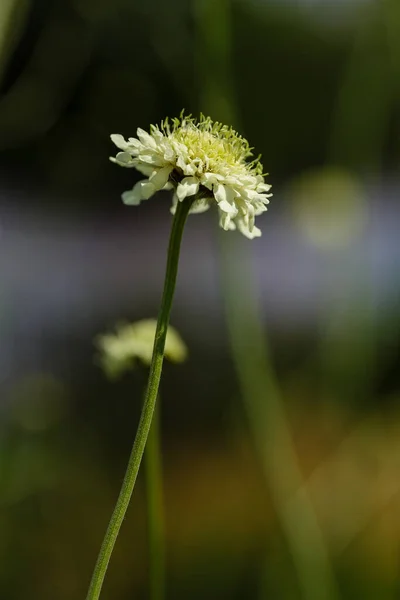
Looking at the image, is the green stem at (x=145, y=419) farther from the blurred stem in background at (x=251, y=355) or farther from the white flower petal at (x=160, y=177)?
the blurred stem in background at (x=251, y=355)

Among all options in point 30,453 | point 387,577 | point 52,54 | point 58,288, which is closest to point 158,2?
point 52,54

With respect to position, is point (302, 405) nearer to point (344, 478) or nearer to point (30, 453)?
point (344, 478)

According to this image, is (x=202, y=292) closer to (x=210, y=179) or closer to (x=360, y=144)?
(x=360, y=144)

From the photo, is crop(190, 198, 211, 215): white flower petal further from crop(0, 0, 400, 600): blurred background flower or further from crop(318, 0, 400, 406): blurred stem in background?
crop(318, 0, 400, 406): blurred stem in background

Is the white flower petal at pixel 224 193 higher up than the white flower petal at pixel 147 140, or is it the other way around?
the white flower petal at pixel 147 140

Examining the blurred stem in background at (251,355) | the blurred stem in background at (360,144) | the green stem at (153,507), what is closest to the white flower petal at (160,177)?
the green stem at (153,507)

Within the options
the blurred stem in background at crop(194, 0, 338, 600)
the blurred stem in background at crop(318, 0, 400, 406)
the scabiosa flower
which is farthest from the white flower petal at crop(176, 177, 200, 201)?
the blurred stem in background at crop(318, 0, 400, 406)

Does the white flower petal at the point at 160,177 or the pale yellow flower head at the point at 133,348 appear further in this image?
the pale yellow flower head at the point at 133,348
